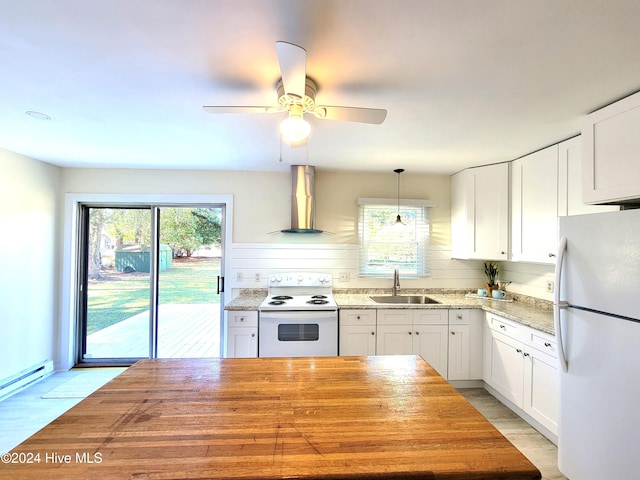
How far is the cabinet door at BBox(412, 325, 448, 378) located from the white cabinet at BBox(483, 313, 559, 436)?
1.37 ft

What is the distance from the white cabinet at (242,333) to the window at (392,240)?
4.77ft

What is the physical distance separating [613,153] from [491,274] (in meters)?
1.88

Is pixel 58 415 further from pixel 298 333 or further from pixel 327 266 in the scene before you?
pixel 327 266

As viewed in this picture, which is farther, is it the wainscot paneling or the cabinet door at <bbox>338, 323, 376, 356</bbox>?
the wainscot paneling

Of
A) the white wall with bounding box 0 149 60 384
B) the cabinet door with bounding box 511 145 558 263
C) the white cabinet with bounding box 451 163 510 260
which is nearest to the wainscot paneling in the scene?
the white cabinet with bounding box 451 163 510 260

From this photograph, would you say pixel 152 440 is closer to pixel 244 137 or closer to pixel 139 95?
pixel 139 95

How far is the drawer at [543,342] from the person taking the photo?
204cm

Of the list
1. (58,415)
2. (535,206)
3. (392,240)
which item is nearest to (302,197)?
(392,240)

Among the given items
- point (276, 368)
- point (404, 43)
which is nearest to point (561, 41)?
point (404, 43)

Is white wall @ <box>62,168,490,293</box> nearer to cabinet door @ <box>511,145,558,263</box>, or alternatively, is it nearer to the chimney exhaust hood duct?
the chimney exhaust hood duct

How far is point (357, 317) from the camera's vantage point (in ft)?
9.25

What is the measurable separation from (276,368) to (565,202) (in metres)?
2.57

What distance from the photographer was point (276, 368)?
1.33 meters

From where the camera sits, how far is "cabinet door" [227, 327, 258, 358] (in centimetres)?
273
